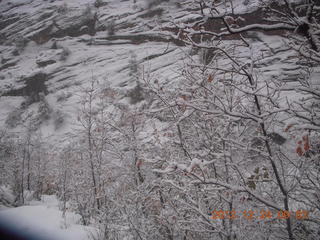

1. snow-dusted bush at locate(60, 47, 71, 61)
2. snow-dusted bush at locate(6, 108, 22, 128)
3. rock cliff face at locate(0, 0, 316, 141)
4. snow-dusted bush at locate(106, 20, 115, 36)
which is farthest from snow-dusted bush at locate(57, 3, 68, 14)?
snow-dusted bush at locate(6, 108, 22, 128)

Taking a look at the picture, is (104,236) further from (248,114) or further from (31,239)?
(248,114)

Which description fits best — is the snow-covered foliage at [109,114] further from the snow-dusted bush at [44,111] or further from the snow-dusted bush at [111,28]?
the snow-dusted bush at [111,28]

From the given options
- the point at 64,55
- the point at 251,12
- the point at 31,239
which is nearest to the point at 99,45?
the point at 64,55

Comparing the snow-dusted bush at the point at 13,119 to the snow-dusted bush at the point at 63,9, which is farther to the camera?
the snow-dusted bush at the point at 63,9

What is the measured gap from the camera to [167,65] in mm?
36344

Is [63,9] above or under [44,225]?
under

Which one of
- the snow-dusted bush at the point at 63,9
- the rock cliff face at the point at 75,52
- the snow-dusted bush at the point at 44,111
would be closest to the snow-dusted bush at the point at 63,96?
the rock cliff face at the point at 75,52

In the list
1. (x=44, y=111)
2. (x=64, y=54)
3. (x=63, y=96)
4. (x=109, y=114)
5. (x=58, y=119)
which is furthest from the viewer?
(x=64, y=54)

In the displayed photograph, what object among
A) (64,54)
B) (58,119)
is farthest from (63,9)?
(58,119)

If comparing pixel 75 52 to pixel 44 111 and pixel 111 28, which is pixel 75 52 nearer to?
pixel 111 28

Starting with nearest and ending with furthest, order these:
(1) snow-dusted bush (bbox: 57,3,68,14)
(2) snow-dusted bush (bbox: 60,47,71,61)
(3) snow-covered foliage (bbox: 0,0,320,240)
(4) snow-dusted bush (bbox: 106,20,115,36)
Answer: (3) snow-covered foliage (bbox: 0,0,320,240) → (2) snow-dusted bush (bbox: 60,47,71,61) → (4) snow-dusted bush (bbox: 106,20,115,36) → (1) snow-dusted bush (bbox: 57,3,68,14)

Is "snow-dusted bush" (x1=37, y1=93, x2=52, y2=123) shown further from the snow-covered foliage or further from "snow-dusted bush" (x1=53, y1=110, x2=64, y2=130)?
"snow-dusted bush" (x1=53, y1=110, x2=64, y2=130)

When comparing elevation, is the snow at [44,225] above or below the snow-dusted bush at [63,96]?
above

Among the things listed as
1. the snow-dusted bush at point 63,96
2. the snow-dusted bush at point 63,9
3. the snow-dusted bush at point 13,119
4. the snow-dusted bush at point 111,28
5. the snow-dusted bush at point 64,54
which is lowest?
the snow-dusted bush at point 13,119
